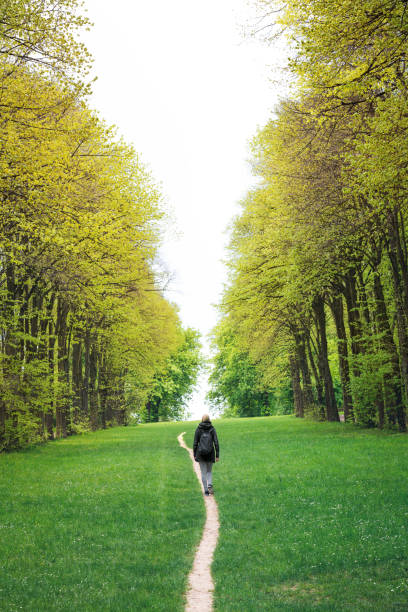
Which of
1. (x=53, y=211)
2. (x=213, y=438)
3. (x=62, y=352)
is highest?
(x=53, y=211)

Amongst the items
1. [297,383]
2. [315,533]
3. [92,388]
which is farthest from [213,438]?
[297,383]

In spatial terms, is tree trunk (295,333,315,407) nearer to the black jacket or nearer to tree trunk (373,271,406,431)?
tree trunk (373,271,406,431)

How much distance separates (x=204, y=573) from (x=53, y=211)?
1104 cm

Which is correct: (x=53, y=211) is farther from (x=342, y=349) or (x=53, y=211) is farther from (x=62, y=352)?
(x=342, y=349)

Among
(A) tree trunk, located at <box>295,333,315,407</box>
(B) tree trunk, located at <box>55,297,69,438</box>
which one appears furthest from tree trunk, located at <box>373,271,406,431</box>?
(B) tree trunk, located at <box>55,297,69,438</box>

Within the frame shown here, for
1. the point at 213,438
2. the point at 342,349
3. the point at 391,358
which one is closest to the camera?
the point at 213,438

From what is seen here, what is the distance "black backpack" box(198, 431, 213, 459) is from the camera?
14.2 m

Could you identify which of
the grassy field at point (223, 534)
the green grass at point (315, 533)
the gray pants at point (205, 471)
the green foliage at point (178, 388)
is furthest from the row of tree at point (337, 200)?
the green foliage at point (178, 388)

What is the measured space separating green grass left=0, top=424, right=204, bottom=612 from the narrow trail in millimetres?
128

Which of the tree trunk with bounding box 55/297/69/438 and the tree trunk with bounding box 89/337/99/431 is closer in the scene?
the tree trunk with bounding box 55/297/69/438

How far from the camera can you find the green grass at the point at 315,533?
23.2 ft

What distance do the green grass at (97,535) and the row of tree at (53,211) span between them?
18.1 feet

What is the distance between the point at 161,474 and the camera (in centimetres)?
1723

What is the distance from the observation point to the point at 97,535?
10227mm
